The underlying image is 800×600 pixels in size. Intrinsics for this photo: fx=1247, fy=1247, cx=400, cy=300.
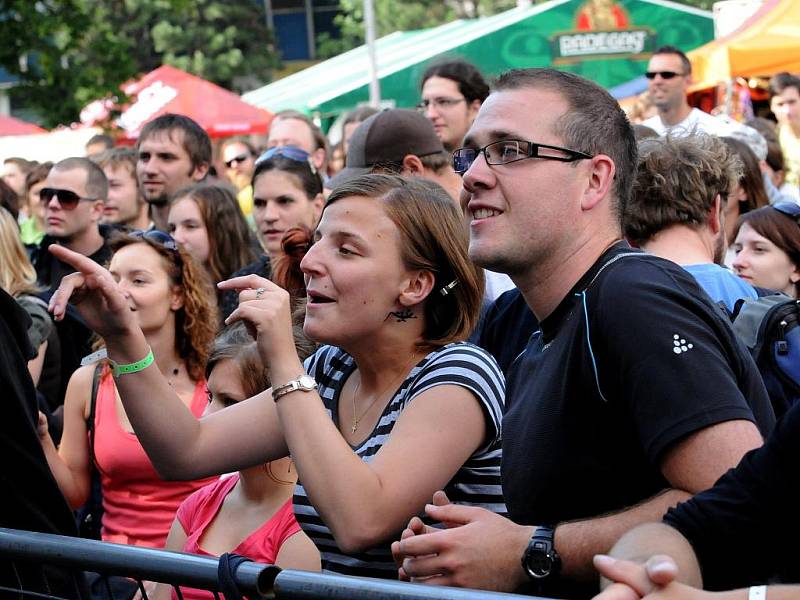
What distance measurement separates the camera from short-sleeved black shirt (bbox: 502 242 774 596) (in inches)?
92.7

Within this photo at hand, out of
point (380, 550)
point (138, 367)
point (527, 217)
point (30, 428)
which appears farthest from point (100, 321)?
point (527, 217)

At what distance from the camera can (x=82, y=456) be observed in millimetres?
5059

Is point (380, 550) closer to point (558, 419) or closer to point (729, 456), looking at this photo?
point (558, 419)

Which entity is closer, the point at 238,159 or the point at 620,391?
the point at 620,391

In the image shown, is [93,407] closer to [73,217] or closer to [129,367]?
[129,367]

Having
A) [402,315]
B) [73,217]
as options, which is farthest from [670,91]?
[402,315]

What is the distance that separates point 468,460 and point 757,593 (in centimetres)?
118

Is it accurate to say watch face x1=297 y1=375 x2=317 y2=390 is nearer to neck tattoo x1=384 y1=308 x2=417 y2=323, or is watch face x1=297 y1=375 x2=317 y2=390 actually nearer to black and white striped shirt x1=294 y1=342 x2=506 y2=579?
black and white striped shirt x1=294 y1=342 x2=506 y2=579

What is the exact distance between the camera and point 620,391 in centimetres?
245

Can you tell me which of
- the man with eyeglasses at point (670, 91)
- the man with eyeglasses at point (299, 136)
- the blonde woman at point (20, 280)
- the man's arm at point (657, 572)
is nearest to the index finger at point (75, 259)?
the man's arm at point (657, 572)

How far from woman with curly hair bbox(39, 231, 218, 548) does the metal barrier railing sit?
1225mm

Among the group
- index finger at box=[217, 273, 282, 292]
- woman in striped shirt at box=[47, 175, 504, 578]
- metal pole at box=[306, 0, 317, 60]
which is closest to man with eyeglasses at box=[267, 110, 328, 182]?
woman in striped shirt at box=[47, 175, 504, 578]

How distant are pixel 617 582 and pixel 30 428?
201 centimetres

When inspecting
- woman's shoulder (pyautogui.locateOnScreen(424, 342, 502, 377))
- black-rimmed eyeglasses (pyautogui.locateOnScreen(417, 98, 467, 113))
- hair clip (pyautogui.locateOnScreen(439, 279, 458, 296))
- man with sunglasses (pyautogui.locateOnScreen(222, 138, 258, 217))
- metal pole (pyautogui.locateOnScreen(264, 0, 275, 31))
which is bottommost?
metal pole (pyautogui.locateOnScreen(264, 0, 275, 31))
